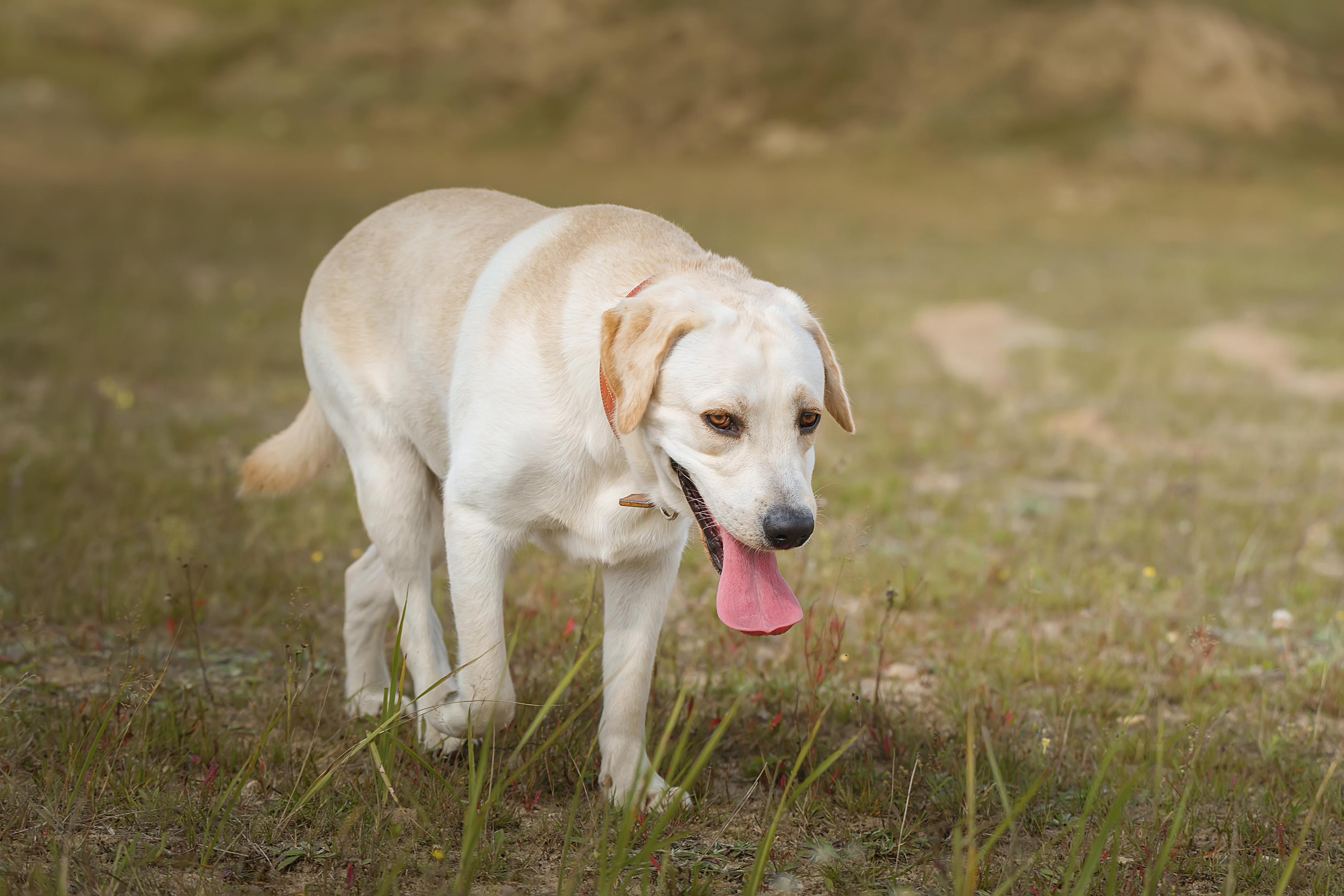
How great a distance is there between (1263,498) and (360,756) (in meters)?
5.97

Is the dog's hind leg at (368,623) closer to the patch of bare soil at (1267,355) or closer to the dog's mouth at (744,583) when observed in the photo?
the dog's mouth at (744,583)

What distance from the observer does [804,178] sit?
126 feet

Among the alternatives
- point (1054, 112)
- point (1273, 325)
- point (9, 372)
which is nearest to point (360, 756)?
point (9, 372)

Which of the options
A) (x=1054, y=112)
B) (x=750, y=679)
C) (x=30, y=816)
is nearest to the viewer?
(x=30, y=816)

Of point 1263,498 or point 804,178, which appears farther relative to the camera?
point 804,178

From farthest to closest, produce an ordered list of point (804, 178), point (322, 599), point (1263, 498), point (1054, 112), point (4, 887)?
1. point (1054, 112)
2. point (804, 178)
3. point (1263, 498)
4. point (322, 599)
5. point (4, 887)

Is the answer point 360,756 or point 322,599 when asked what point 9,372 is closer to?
point 322,599

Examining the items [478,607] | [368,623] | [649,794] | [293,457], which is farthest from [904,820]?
[293,457]

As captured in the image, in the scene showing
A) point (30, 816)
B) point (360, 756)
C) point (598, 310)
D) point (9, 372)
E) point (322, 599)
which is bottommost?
point (9, 372)

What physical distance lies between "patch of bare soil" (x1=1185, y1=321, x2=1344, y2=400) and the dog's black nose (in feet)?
32.2

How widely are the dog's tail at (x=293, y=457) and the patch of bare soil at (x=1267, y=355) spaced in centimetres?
967

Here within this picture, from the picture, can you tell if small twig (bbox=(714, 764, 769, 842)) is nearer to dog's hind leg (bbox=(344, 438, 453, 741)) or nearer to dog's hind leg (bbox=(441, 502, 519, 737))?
dog's hind leg (bbox=(441, 502, 519, 737))

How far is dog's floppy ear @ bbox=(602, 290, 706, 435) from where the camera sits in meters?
2.83

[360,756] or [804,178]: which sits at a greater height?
[360,756]
